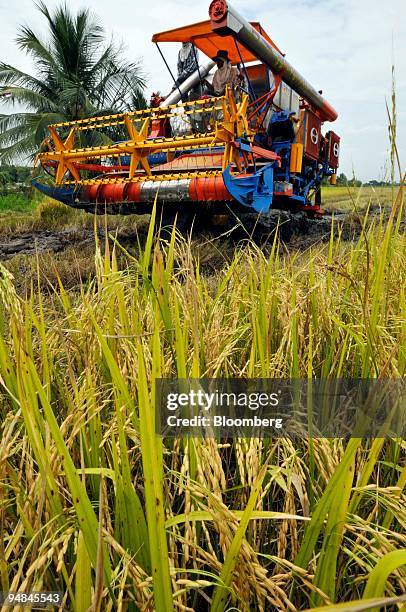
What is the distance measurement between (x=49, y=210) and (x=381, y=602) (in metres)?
9.66

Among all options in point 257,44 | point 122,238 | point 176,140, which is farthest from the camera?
point 122,238

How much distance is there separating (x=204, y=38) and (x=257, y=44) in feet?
4.69

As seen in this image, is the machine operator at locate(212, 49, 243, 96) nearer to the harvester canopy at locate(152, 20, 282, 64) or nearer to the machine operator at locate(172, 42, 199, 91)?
the harvester canopy at locate(152, 20, 282, 64)

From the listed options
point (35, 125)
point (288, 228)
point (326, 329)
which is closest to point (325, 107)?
point (288, 228)

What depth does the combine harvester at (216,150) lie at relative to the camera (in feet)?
14.8

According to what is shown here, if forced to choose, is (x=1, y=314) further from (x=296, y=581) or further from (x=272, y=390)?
(x=296, y=581)

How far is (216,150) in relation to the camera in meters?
5.84

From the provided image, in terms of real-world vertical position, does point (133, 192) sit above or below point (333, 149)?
below

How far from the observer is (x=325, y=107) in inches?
296

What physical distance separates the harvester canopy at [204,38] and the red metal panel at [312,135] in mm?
1291

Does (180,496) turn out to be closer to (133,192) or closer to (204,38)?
(133,192)

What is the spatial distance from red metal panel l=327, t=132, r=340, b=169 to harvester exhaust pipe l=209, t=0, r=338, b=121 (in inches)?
38.2

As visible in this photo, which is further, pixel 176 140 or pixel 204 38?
pixel 204 38

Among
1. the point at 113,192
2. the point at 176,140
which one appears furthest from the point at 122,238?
the point at 176,140
